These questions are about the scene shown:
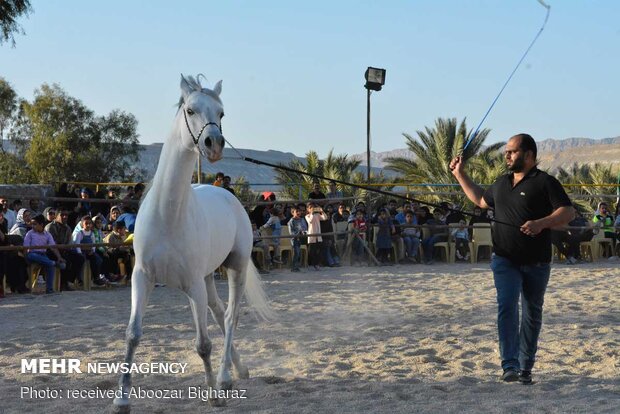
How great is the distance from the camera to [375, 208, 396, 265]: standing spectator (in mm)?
14445

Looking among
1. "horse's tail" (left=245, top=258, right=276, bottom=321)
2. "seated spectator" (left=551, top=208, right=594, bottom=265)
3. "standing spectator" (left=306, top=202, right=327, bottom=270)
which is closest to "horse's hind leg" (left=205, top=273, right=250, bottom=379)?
"horse's tail" (left=245, top=258, right=276, bottom=321)

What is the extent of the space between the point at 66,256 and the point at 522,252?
23.7ft

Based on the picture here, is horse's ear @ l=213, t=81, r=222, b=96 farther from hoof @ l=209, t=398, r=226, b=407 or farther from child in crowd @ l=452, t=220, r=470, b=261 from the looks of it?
child in crowd @ l=452, t=220, r=470, b=261

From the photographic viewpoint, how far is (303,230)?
14078mm

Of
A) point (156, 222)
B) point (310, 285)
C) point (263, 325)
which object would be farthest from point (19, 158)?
point (156, 222)

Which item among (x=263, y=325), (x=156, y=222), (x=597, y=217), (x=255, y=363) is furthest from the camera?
(x=597, y=217)

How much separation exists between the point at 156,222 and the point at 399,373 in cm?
203

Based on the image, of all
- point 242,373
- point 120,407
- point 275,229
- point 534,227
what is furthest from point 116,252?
point 534,227

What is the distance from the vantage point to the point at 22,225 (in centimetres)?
1102

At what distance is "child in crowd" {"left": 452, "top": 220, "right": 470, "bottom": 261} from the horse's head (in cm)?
1147

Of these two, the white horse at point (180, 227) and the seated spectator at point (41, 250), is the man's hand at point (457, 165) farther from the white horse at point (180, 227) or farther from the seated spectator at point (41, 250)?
the seated spectator at point (41, 250)

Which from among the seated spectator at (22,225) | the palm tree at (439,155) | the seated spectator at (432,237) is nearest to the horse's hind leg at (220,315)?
the seated spectator at (22,225)

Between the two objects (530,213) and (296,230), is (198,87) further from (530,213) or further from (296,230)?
(296,230)

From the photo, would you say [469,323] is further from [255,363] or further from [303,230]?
[303,230]
